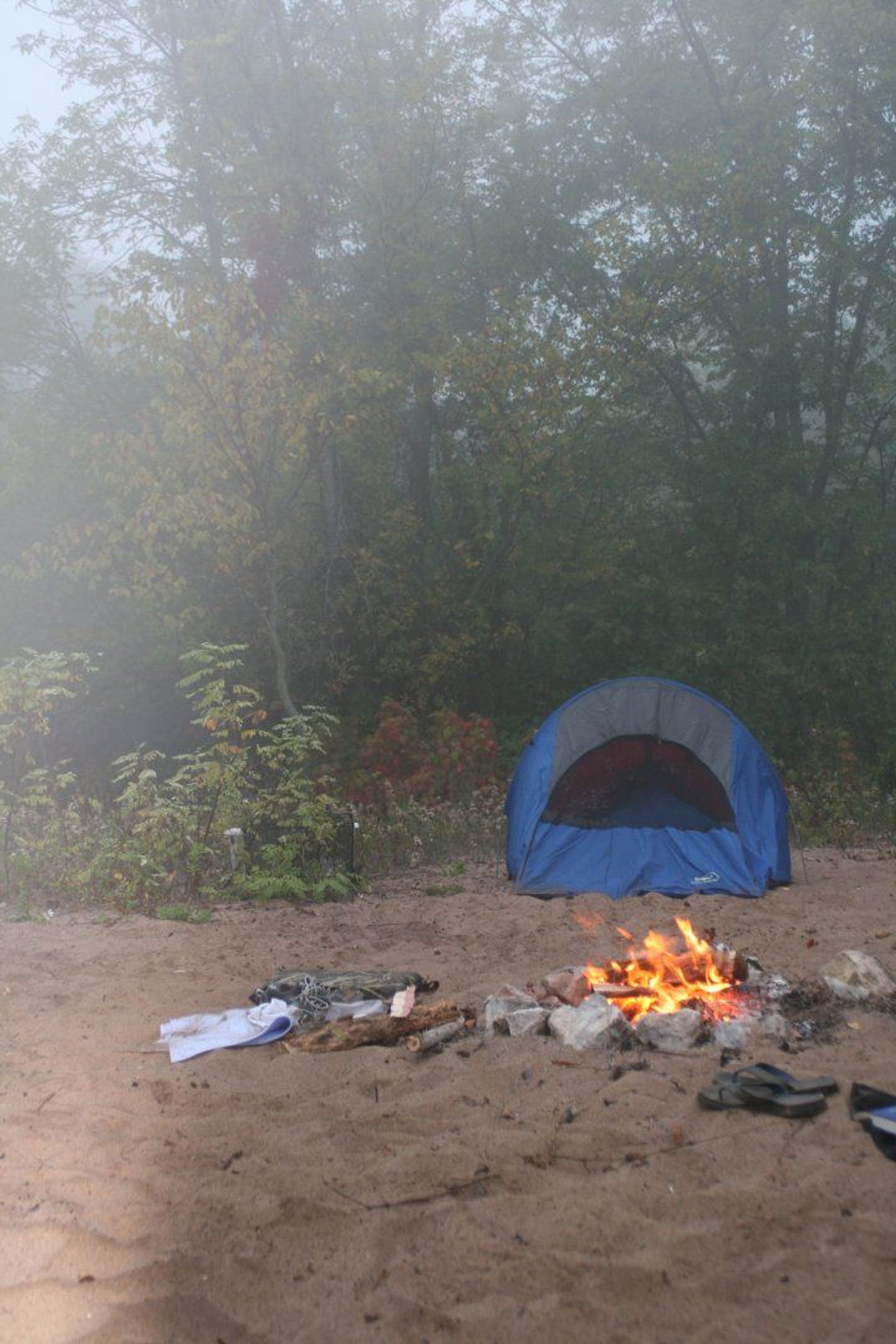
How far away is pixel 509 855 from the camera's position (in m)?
8.02

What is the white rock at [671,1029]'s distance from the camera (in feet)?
14.1

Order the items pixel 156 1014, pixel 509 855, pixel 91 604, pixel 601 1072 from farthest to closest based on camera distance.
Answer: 1. pixel 91 604
2. pixel 509 855
3. pixel 156 1014
4. pixel 601 1072

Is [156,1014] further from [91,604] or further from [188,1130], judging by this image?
[91,604]

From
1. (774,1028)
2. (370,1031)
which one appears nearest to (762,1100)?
(774,1028)

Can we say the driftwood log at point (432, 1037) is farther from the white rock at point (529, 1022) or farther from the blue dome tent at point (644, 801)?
the blue dome tent at point (644, 801)

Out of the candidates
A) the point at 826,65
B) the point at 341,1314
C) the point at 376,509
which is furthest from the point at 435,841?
the point at 826,65

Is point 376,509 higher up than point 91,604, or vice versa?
point 376,509

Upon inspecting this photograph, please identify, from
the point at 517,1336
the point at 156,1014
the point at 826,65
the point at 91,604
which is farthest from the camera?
the point at 91,604

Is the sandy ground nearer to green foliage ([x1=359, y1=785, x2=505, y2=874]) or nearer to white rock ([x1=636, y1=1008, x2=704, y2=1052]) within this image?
white rock ([x1=636, y1=1008, x2=704, y2=1052])

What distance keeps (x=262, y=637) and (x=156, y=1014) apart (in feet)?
33.1

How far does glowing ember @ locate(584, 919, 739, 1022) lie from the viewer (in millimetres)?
4660

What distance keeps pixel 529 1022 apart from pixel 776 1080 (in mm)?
1138

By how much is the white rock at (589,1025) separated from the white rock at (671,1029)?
8 centimetres

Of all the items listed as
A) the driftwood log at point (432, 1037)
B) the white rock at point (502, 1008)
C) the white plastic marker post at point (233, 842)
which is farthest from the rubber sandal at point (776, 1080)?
the white plastic marker post at point (233, 842)
